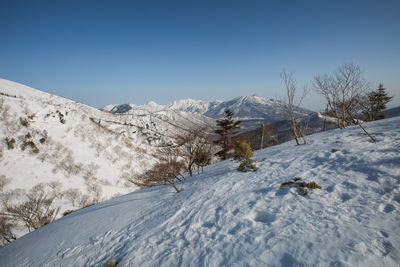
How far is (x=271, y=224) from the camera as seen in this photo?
4184mm

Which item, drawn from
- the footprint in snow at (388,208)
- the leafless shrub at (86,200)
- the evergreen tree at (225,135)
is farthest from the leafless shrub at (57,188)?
the footprint in snow at (388,208)

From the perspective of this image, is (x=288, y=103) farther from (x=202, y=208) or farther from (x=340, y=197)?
(x=202, y=208)

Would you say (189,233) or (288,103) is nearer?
(189,233)

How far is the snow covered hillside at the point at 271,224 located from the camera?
10.5 ft

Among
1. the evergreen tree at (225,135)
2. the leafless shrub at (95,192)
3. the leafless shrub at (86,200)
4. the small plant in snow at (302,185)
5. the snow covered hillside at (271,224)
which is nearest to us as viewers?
the snow covered hillside at (271,224)

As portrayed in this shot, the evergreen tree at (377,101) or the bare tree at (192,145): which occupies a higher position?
the evergreen tree at (377,101)

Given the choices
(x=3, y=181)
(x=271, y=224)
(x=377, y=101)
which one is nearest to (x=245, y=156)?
(x=271, y=224)

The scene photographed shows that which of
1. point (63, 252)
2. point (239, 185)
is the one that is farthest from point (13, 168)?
point (239, 185)

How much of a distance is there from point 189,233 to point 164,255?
0.93 meters

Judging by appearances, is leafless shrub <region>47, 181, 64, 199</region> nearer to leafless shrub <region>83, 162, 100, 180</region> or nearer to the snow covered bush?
leafless shrub <region>83, 162, 100, 180</region>

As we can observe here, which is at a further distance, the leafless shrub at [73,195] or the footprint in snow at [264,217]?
the leafless shrub at [73,195]

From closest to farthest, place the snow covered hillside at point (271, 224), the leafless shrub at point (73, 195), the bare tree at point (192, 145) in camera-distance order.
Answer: the snow covered hillside at point (271, 224)
the bare tree at point (192, 145)
the leafless shrub at point (73, 195)

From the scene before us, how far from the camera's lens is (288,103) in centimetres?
1225

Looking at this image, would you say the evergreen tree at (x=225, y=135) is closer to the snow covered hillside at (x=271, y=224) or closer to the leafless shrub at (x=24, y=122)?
the snow covered hillside at (x=271, y=224)
